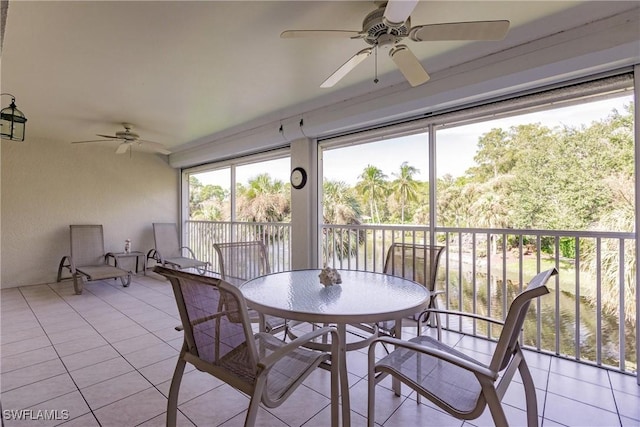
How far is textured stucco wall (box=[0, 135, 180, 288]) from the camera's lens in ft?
15.4

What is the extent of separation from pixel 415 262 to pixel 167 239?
5048 millimetres

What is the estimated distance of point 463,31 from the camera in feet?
5.08

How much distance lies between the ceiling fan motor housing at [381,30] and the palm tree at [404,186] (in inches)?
102

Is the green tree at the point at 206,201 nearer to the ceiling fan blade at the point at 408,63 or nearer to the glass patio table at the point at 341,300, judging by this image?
the glass patio table at the point at 341,300

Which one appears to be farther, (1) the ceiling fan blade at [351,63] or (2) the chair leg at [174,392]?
(1) the ceiling fan blade at [351,63]

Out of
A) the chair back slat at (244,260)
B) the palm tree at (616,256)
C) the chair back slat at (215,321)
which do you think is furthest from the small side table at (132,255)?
the palm tree at (616,256)

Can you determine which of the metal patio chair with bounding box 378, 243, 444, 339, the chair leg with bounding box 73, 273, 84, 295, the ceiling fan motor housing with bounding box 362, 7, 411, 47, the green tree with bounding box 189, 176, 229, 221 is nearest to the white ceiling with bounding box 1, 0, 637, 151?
the ceiling fan motor housing with bounding box 362, 7, 411, 47

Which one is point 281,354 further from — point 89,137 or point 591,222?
point 89,137

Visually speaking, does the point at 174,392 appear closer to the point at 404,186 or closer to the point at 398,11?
the point at 398,11

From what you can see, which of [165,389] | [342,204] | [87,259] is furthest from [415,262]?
[87,259]

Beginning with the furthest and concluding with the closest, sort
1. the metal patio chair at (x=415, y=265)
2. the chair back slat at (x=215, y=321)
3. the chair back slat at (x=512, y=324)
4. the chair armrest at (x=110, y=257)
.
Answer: the chair armrest at (x=110, y=257)
the metal patio chair at (x=415, y=265)
the chair back slat at (x=215, y=321)
the chair back slat at (x=512, y=324)

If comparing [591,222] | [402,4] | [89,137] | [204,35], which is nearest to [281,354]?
[402,4]

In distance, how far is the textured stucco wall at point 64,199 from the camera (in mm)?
4695

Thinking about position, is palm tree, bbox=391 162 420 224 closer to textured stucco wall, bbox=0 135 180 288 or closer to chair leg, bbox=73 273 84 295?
textured stucco wall, bbox=0 135 180 288
